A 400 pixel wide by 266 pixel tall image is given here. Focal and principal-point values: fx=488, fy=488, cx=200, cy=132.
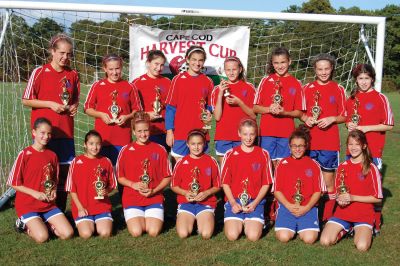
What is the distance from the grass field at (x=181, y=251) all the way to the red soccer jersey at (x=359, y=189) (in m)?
0.23

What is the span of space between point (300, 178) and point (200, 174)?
0.93 meters

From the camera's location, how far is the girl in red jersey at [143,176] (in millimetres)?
4535

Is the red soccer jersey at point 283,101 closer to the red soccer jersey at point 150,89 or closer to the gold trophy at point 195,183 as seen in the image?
the gold trophy at point 195,183

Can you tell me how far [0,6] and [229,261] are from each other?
143 inches

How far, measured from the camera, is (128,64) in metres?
6.35

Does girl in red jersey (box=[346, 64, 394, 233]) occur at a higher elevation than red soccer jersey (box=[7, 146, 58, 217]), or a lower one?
higher

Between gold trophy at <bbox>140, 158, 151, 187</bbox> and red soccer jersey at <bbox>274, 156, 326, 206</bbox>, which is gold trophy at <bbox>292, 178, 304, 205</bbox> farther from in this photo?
gold trophy at <bbox>140, 158, 151, 187</bbox>

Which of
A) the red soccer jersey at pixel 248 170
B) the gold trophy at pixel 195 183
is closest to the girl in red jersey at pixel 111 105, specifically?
the gold trophy at pixel 195 183

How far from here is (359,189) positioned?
441 cm

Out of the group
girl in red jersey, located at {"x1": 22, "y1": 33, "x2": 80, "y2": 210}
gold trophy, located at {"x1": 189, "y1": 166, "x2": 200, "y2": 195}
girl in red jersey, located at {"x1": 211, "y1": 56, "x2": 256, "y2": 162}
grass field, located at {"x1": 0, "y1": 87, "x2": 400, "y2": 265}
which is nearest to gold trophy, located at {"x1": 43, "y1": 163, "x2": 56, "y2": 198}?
girl in red jersey, located at {"x1": 22, "y1": 33, "x2": 80, "y2": 210}

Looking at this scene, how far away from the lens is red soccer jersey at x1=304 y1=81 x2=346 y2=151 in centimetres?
482

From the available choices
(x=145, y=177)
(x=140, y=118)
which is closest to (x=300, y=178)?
(x=145, y=177)

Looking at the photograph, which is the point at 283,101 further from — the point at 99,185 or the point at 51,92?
the point at 51,92

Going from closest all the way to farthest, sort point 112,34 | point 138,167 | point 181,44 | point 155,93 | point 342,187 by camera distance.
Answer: point 342,187
point 138,167
point 155,93
point 181,44
point 112,34
